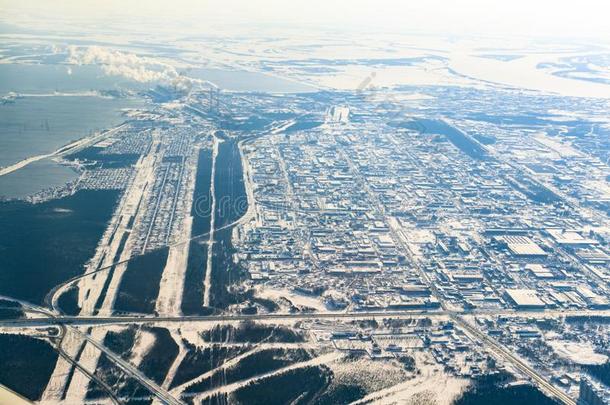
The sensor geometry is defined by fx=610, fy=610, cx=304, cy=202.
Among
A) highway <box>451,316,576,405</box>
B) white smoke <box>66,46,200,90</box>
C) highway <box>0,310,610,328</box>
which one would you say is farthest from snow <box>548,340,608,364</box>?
white smoke <box>66,46,200,90</box>

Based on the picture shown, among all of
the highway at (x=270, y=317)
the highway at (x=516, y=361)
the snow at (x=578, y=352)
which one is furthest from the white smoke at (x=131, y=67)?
the snow at (x=578, y=352)

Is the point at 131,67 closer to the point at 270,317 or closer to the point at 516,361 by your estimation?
the point at 270,317

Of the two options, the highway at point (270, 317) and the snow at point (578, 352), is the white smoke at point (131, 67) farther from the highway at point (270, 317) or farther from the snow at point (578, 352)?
the snow at point (578, 352)

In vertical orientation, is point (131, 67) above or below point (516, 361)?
above

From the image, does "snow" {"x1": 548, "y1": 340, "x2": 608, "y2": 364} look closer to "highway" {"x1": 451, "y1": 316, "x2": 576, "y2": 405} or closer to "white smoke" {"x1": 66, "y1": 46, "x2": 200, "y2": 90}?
"highway" {"x1": 451, "y1": 316, "x2": 576, "y2": 405}

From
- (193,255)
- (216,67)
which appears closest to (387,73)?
(216,67)

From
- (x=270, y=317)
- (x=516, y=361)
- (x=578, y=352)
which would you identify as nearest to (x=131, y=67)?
(x=270, y=317)

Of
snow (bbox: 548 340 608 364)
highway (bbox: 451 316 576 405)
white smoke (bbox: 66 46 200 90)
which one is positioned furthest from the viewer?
white smoke (bbox: 66 46 200 90)

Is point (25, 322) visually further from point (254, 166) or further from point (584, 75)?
point (584, 75)

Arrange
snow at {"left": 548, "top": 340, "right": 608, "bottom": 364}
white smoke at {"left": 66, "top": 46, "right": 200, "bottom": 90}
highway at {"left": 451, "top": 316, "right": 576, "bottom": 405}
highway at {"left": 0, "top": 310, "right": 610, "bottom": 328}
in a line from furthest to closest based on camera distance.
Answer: white smoke at {"left": 66, "top": 46, "right": 200, "bottom": 90} → highway at {"left": 0, "top": 310, "right": 610, "bottom": 328} → snow at {"left": 548, "top": 340, "right": 608, "bottom": 364} → highway at {"left": 451, "top": 316, "right": 576, "bottom": 405}
